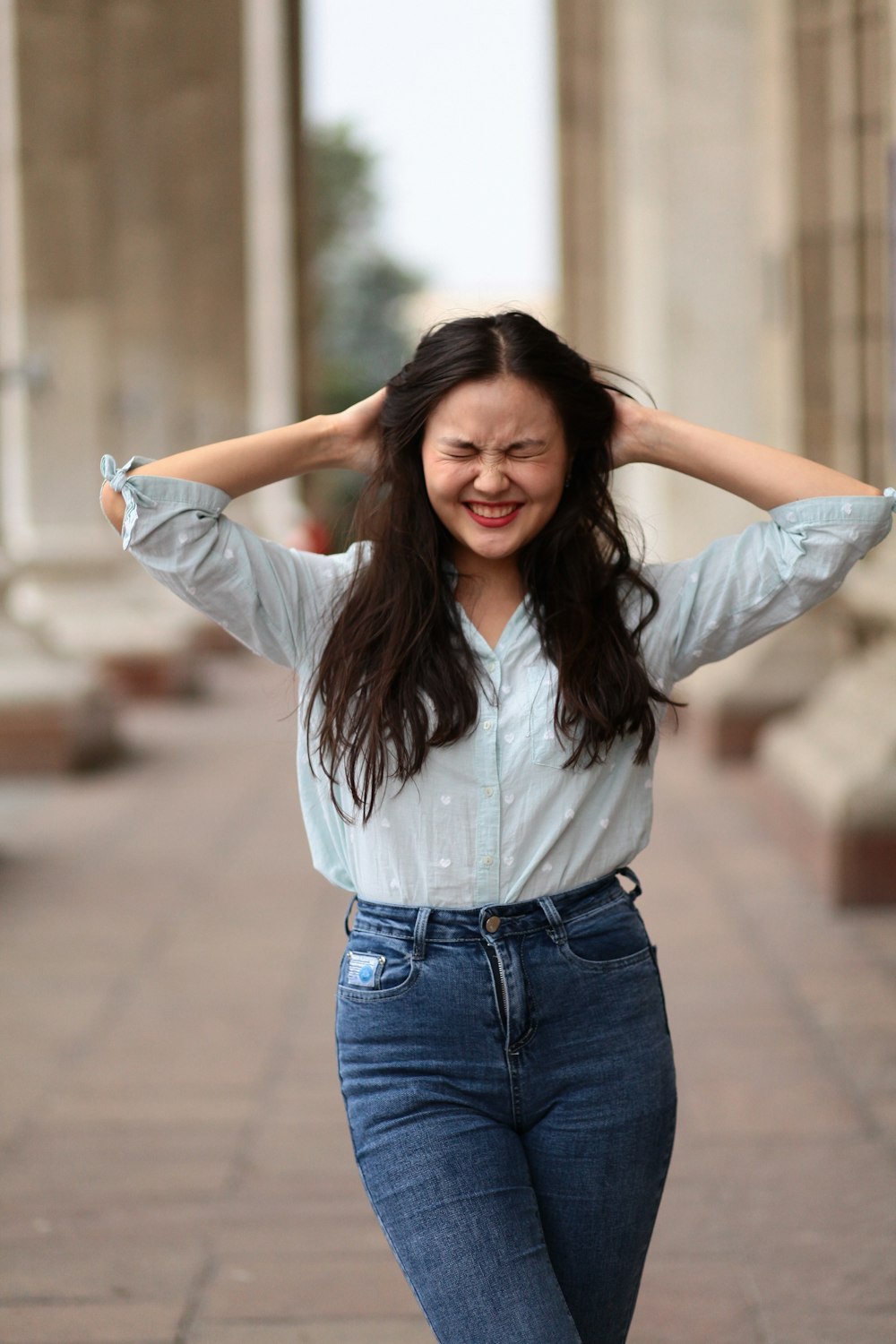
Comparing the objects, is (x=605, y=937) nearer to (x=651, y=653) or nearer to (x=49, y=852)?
→ (x=651, y=653)

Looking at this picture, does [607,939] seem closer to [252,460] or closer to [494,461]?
[494,461]

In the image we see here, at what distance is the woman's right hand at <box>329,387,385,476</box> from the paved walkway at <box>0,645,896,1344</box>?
40 centimetres

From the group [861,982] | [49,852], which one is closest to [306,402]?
[49,852]

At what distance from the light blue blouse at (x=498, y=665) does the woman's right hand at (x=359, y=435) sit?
0.14 m

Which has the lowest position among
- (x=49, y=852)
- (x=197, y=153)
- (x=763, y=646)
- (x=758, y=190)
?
(x=49, y=852)

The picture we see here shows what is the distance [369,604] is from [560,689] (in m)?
0.29

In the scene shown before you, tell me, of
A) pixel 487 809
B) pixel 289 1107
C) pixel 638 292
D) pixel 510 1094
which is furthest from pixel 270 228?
pixel 510 1094

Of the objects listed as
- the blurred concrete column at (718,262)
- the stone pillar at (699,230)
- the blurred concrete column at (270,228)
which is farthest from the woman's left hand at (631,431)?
the blurred concrete column at (270,228)

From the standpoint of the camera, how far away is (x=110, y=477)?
253cm

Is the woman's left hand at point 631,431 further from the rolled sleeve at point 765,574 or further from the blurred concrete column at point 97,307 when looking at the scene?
the blurred concrete column at point 97,307

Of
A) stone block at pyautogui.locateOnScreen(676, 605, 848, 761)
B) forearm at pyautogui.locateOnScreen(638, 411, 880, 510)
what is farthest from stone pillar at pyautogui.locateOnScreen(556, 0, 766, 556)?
forearm at pyautogui.locateOnScreen(638, 411, 880, 510)

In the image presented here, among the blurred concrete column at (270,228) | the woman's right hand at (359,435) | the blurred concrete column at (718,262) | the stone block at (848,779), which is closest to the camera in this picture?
the woman's right hand at (359,435)

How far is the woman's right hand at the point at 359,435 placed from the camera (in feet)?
8.51

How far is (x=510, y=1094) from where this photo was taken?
2338 mm
